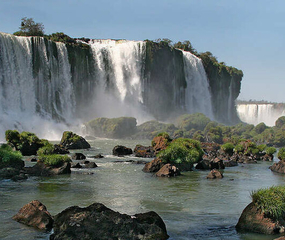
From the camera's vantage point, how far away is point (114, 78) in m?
75.2

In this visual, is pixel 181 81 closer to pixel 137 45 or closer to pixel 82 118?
pixel 137 45

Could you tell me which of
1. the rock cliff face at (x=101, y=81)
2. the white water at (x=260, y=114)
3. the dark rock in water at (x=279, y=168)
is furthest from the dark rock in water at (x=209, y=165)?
the white water at (x=260, y=114)

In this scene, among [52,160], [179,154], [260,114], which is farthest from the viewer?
[260,114]

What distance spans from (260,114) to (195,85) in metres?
29.0

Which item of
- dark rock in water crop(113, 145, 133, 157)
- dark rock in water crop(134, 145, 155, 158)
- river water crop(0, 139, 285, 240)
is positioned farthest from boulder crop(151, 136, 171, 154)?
river water crop(0, 139, 285, 240)

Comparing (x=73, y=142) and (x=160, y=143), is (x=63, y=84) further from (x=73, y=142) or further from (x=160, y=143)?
(x=160, y=143)

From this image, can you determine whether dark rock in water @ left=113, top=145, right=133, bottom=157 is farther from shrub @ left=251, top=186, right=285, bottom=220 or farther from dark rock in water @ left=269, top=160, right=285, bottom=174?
shrub @ left=251, top=186, right=285, bottom=220

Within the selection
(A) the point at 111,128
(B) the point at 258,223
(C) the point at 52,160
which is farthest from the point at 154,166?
(A) the point at 111,128

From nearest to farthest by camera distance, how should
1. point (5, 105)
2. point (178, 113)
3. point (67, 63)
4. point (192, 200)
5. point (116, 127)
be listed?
point (192, 200)
point (5, 105)
point (116, 127)
point (67, 63)
point (178, 113)

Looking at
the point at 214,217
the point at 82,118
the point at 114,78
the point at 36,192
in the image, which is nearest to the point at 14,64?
the point at 82,118

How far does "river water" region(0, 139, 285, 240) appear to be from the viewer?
11.5 metres

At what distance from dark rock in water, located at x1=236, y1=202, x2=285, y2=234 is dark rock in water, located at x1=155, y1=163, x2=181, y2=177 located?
421 inches

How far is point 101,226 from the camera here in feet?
30.1

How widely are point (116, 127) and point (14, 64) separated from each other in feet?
57.1
